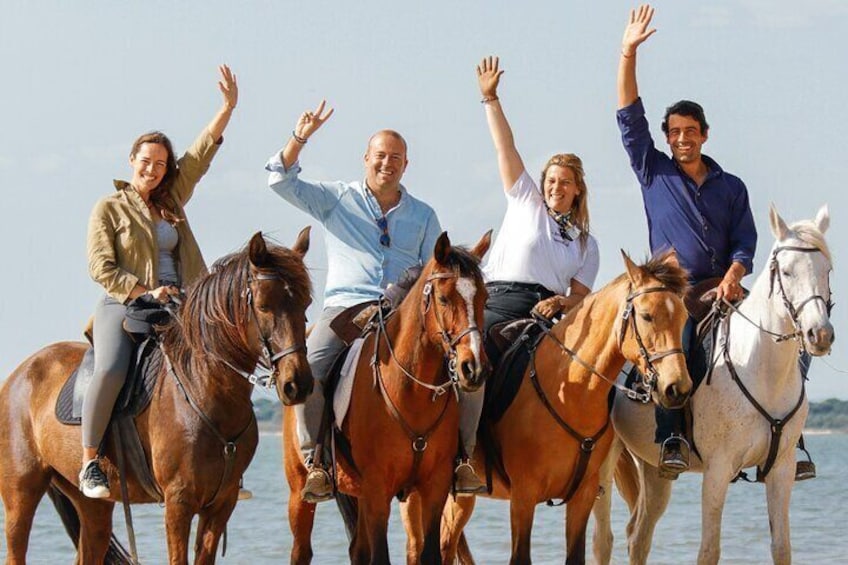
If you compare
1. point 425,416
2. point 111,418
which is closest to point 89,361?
point 111,418

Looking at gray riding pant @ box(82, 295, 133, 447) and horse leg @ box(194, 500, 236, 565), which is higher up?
gray riding pant @ box(82, 295, 133, 447)

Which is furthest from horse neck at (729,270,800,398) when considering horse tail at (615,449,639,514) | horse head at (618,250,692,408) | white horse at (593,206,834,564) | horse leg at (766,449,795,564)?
horse tail at (615,449,639,514)

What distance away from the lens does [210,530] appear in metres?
8.33

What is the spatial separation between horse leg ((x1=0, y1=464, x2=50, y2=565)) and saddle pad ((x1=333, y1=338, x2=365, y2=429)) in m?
2.05

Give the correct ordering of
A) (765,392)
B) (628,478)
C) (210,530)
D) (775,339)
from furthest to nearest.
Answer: (628,478) → (765,392) → (775,339) → (210,530)

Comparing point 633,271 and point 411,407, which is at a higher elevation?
point 633,271

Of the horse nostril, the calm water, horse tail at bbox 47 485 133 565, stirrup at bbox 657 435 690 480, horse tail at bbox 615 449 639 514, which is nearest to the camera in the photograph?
the horse nostril

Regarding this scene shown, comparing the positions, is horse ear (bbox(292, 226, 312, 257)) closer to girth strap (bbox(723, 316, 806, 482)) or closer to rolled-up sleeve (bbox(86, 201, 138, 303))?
rolled-up sleeve (bbox(86, 201, 138, 303))

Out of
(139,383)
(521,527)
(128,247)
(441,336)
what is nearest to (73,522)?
(139,383)

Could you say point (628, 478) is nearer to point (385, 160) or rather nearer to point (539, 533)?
point (385, 160)

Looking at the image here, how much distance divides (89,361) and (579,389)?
2888 millimetres

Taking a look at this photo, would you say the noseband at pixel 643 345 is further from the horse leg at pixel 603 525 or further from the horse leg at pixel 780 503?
the horse leg at pixel 603 525

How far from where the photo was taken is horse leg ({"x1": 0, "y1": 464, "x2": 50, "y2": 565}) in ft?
30.6

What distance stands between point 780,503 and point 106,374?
4010 millimetres
